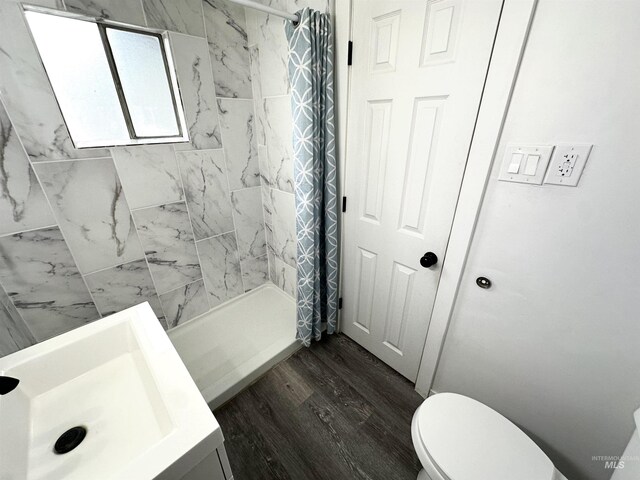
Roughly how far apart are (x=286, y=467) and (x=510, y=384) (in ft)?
3.48

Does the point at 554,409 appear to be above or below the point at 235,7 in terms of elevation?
below

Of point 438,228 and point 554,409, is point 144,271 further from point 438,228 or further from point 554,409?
point 554,409

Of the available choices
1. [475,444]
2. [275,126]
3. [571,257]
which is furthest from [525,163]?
[275,126]

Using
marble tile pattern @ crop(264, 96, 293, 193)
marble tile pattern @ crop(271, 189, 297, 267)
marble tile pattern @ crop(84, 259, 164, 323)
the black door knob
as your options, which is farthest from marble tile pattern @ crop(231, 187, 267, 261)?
the black door knob

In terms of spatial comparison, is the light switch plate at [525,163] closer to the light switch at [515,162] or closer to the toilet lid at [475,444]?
the light switch at [515,162]

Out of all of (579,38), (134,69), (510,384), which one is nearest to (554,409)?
(510,384)

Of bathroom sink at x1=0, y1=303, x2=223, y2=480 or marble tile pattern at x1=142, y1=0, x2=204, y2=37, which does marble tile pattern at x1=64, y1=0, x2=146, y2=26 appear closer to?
marble tile pattern at x1=142, y1=0, x2=204, y2=37

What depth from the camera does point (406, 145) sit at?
3.60 feet

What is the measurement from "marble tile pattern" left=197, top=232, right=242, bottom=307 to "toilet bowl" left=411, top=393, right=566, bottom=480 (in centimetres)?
158

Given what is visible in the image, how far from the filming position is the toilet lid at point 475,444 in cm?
79

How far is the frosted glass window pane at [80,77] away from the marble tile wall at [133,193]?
0.33 feet

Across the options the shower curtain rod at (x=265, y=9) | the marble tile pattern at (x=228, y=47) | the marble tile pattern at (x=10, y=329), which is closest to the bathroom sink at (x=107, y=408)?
the marble tile pattern at (x=10, y=329)

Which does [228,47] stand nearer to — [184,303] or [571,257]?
[184,303]

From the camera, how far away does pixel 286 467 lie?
1135 millimetres
